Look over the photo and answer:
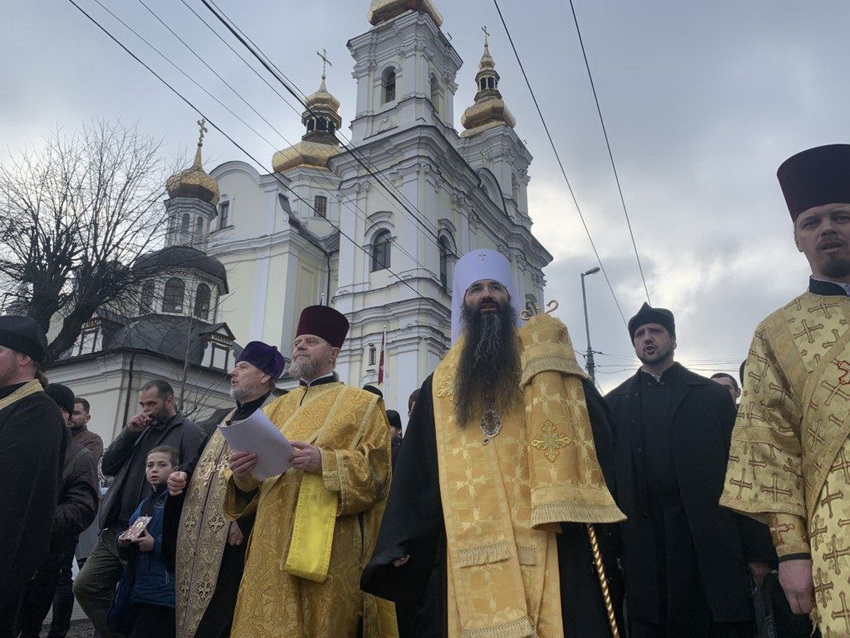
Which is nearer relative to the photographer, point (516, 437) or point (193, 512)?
point (516, 437)

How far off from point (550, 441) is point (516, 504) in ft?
0.97

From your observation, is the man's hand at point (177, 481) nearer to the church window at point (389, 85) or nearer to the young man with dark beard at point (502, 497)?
the young man with dark beard at point (502, 497)

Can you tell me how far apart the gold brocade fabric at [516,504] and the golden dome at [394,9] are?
3057 cm

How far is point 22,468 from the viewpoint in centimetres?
326

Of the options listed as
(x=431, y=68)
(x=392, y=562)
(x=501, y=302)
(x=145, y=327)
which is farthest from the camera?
(x=431, y=68)

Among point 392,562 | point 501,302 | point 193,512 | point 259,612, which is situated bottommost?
point 259,612

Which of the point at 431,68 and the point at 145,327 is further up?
the point at 431,68

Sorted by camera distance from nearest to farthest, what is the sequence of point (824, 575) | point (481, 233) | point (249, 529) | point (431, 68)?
point (824, 575) → point (249, 529) → point (431, 68) → point (481, 233)

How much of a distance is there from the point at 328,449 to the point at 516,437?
117 centimetres

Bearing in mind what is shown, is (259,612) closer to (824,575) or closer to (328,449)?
(328,449)

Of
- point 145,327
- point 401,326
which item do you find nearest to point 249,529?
point 401,326

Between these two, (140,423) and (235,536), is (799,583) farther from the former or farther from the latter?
(140,423)

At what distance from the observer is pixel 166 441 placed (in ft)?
16.0

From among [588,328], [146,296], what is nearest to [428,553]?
[146,296]
